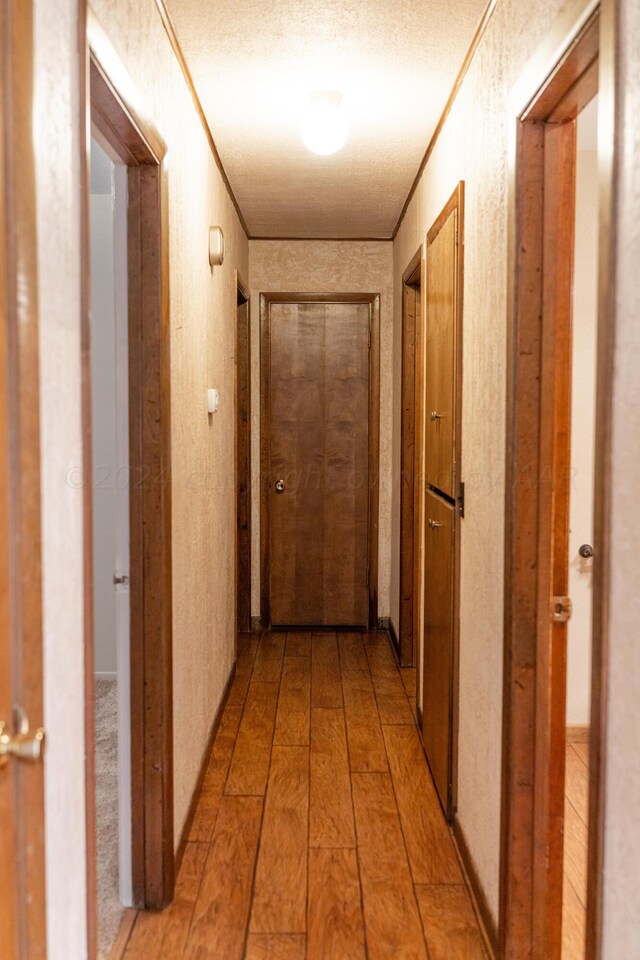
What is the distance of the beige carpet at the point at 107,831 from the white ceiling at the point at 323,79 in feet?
8.09

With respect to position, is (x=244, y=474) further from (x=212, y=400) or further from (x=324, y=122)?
(x=324, y=122)

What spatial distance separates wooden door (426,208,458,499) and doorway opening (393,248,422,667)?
105cm

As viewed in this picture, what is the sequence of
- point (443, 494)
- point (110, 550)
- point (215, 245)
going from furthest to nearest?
1. point (110, 550)
2. point (215, 245)
3. point (443, 494)

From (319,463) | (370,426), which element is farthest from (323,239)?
(319,463)

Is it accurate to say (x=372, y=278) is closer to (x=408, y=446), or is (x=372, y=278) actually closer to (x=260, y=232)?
(x=260, y=232)

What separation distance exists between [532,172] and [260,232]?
3.29 m

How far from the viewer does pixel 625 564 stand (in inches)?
46.7

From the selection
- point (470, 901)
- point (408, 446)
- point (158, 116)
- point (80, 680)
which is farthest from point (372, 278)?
point (80, 680)

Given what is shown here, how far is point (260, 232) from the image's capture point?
4930 mm

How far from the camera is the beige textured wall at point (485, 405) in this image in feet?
6.71

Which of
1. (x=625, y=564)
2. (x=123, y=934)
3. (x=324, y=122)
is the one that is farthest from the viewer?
(x=324, y=122)

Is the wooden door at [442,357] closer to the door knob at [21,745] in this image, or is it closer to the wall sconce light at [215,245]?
the wall sconce light at [215,245]

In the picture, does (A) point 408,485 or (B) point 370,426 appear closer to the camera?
(A) point 408,485

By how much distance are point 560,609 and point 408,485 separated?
2.56 meters
